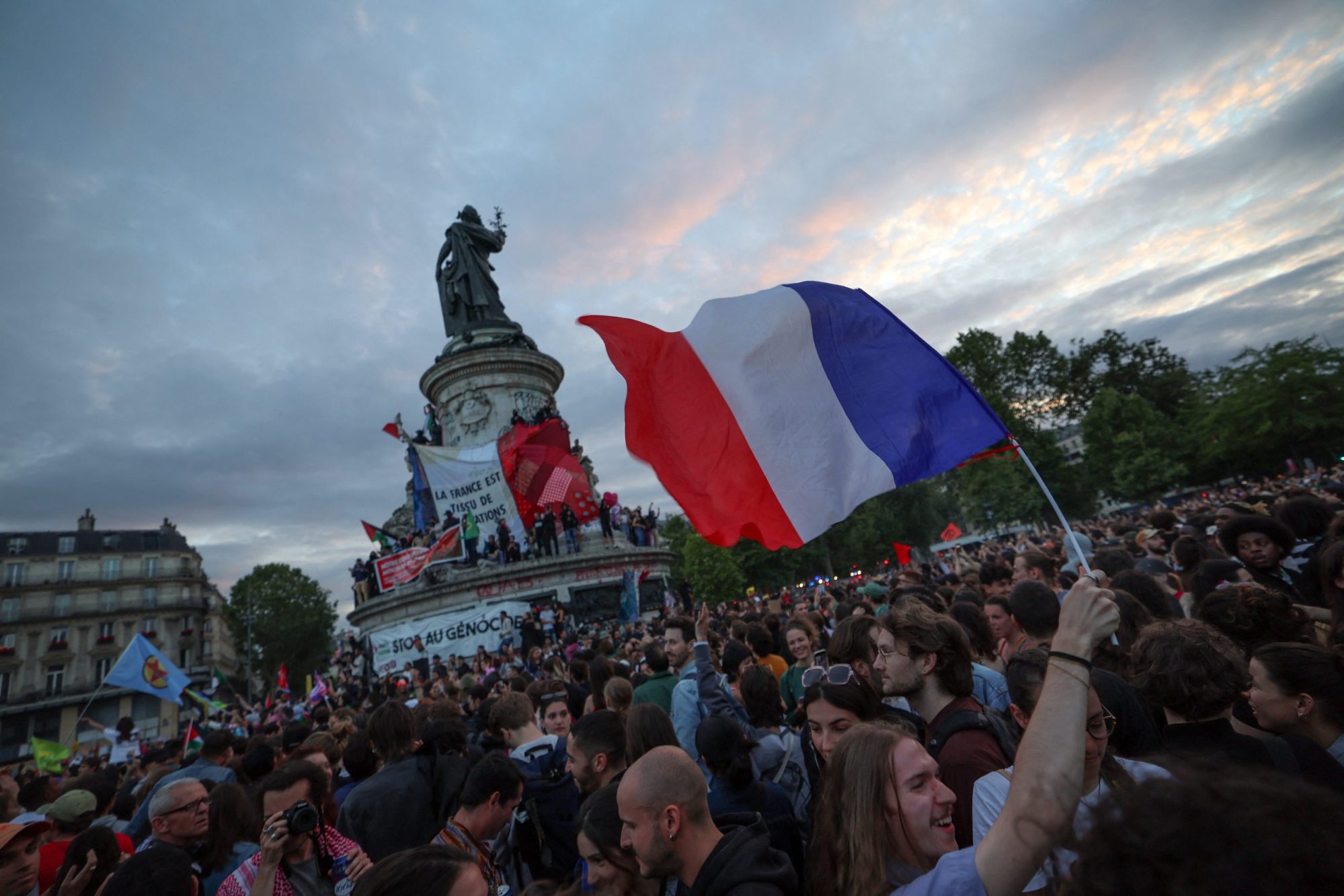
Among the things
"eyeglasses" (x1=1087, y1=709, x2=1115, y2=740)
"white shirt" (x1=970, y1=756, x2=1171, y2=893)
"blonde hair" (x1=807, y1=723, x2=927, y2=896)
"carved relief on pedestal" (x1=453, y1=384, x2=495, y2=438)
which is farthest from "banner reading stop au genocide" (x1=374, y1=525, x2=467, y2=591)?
"eyeglasses" (x1=1087, y1=709, x2=1115, y2=740)

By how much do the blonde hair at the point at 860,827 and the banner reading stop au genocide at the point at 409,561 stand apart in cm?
2095

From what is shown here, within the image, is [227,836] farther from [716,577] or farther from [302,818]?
[716,577]

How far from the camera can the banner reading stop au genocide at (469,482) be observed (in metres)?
20.8

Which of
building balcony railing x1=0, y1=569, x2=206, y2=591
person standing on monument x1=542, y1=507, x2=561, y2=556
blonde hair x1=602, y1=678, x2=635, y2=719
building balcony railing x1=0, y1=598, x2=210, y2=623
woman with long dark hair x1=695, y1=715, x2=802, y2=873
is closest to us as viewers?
woman with long dark hair x1=695, y1=715, x2=802, y2=873

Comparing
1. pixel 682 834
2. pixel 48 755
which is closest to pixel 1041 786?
pixel 682 834

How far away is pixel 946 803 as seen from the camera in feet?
6.68

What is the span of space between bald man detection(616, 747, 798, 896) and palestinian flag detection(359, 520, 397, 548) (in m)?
28.5

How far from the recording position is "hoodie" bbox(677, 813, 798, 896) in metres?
2.10

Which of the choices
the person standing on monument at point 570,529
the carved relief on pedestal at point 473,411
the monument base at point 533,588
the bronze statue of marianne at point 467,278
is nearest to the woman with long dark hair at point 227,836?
the monument base at point 533,588

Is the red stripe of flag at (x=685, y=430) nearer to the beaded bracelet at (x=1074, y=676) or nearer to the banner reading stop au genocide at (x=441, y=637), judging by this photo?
the beaded bracelet at (x=1074, y=676)

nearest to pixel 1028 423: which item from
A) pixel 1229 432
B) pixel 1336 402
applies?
pixel 1229 432

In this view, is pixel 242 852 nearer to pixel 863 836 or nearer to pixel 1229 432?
pixel 863 836

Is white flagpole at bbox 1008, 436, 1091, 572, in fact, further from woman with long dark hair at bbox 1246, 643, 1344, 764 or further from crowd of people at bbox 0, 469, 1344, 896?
woman with long dark hair at bbox 1246, 643, 1344, 764

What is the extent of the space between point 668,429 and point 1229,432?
4542cm
